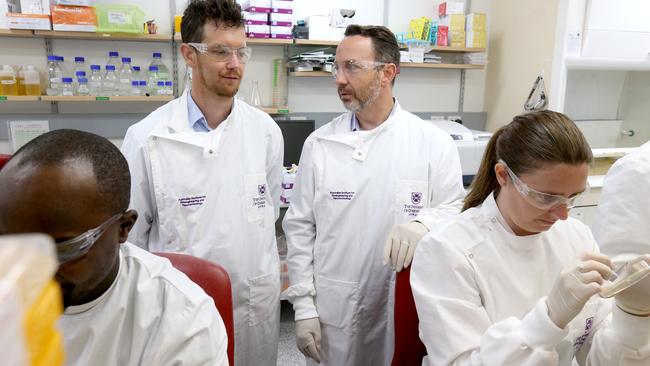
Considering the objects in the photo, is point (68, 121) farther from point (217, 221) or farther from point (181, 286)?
point (181, 286)

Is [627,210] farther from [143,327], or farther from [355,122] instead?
[143,327]

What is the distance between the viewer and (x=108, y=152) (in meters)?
0.93

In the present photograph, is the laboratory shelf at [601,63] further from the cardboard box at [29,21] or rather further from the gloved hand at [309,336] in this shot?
the cardboard box at [29,21]

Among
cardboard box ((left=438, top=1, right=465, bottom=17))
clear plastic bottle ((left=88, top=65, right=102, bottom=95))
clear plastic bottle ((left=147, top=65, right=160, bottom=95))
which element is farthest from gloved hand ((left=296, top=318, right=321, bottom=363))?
cardboard box ((left=438, top=1, right=465, bottom=17))

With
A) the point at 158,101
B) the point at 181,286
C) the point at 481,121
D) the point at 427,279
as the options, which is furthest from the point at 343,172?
the point at 481,121

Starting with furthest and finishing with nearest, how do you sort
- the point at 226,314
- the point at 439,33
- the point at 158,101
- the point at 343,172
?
1. the point at 439,33
2. the point at 158,101
3. the point at 343,172
4. the point at 226,314

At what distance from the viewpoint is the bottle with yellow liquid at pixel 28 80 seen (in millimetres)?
2891

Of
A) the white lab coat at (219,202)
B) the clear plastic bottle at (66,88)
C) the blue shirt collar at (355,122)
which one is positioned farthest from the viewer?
the clear plastic bottle at (66,88)

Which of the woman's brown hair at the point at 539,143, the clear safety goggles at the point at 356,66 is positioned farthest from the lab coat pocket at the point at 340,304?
the clear safety goggles at the point at 356,66

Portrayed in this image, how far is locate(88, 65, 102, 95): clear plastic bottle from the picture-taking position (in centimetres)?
300

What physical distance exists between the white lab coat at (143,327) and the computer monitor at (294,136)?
222 cm

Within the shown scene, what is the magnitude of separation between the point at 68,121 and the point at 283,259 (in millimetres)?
1738

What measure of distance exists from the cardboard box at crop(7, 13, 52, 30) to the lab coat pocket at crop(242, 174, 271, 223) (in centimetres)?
200

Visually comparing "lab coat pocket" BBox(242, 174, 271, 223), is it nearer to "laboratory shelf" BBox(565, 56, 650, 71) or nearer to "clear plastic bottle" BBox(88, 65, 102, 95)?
"clear plastic bottle" BBox(88, 65, 102, 95)
